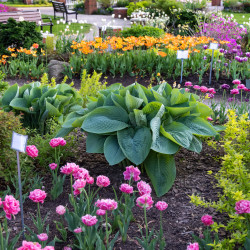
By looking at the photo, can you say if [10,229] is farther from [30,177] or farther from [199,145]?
[199,145]

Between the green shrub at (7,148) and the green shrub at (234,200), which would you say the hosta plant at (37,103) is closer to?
the green shrub at (7,148)

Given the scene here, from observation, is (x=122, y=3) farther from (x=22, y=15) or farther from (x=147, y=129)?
(x=147, y=129)

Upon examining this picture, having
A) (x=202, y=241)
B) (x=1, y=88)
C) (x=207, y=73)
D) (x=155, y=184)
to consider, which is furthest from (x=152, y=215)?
(x=207, y=73)

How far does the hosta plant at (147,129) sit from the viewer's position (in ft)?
9.45

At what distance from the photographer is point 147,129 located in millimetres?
2984

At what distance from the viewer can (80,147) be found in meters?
3.76

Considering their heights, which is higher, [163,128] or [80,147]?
[163,128]

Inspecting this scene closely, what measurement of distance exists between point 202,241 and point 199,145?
3.44 ft

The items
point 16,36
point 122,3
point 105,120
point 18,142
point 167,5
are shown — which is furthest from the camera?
point 122,3

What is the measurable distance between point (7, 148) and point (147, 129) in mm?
1118

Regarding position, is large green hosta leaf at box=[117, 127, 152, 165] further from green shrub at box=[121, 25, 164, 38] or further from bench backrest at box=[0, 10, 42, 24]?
bench backrest at box=[0, 10, 42, 24]

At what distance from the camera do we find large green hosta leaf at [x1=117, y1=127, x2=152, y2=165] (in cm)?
282

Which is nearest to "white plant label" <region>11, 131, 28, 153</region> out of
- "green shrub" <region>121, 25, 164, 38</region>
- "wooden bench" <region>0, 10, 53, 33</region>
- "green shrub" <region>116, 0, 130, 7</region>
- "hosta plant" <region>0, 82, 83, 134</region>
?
"hosta plant" <region>0, 82, 83, 134</region>

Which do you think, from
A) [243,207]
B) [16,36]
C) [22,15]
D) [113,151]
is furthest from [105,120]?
[22,15]
